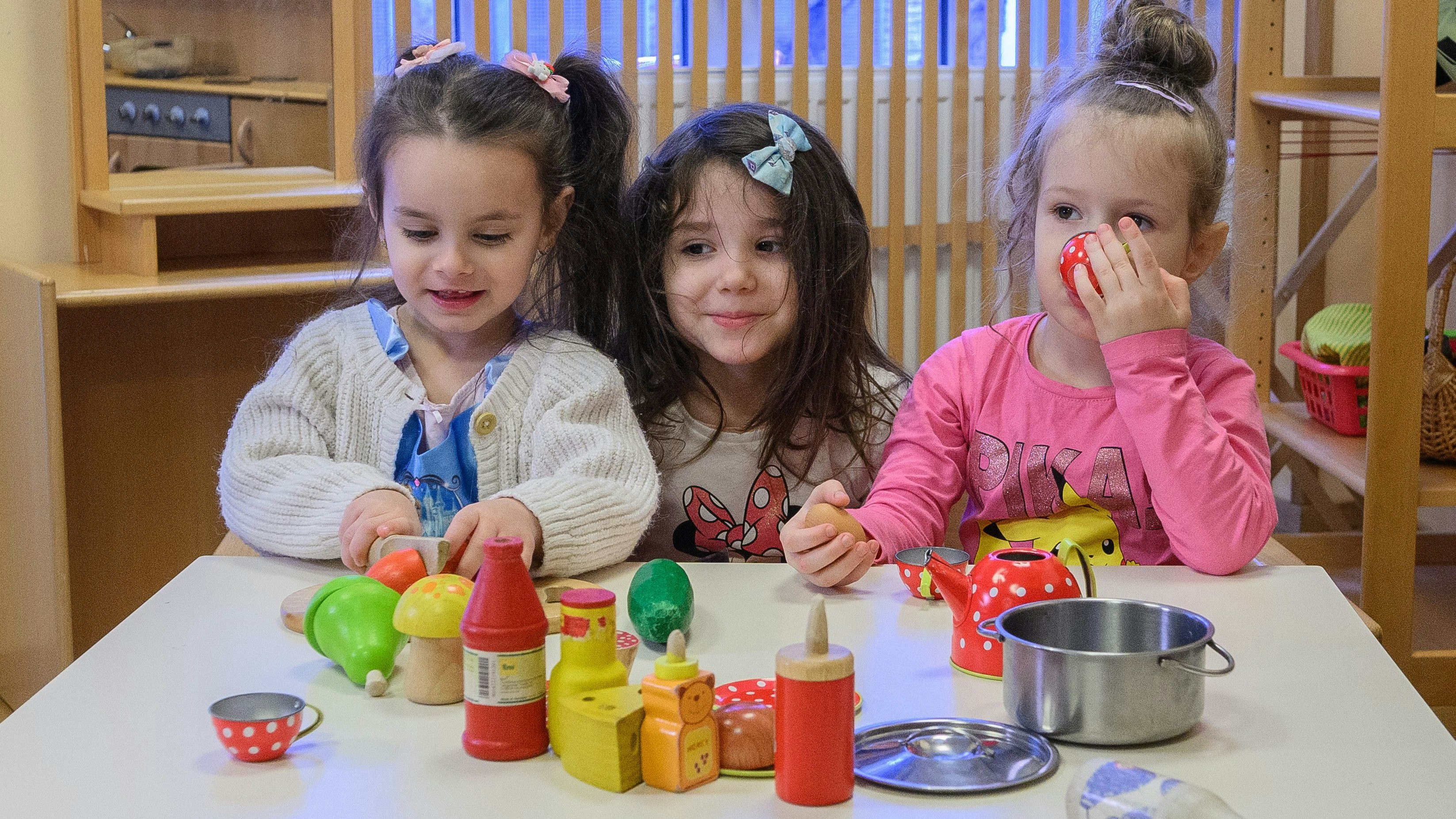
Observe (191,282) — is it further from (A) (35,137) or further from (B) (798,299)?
(B) (798,299)

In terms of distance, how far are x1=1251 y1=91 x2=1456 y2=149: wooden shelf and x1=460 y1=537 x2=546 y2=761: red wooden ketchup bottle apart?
4.77ft

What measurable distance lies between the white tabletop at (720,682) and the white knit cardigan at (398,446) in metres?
0.08

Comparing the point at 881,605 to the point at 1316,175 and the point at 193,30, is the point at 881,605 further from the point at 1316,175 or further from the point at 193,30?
the point at 1316,175

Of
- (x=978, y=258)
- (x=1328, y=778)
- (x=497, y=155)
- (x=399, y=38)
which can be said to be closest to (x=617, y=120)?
(x=497, y=155)

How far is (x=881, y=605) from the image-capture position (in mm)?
1031

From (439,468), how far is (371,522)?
23 centimetres

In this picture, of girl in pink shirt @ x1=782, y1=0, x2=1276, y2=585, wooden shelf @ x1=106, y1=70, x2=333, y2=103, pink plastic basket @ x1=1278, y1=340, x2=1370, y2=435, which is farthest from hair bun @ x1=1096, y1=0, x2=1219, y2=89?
wooden shelf @ x1=106, y1=70, x2=333, y2=103

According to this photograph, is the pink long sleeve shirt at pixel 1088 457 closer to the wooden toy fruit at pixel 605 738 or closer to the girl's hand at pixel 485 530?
the girl's hand at pixel 485 530

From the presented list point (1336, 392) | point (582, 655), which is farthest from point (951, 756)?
point (1336, 392)

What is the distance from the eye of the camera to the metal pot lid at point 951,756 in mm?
712

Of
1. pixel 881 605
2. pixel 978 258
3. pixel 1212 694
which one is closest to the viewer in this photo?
pixel 1212 694

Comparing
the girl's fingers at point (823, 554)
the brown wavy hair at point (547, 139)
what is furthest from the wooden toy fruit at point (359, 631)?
the brown wavy hair at point (547, 139)

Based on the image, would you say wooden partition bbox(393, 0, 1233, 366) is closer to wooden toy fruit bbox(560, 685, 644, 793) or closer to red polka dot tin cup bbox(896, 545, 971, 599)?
red polka dot tin cup bbox(896, 545, 971, 599)

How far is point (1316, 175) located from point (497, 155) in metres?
2.34
